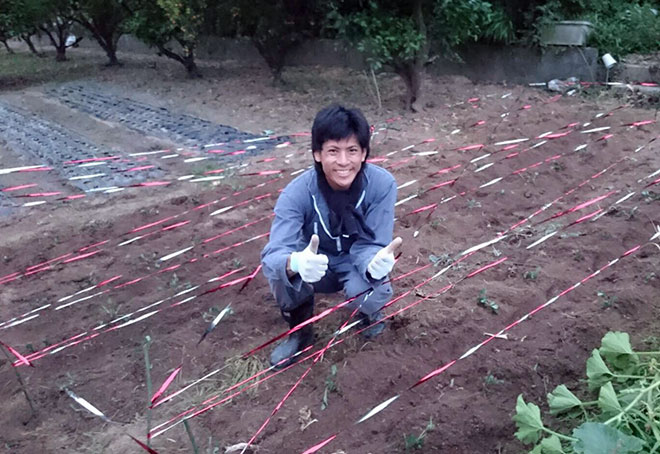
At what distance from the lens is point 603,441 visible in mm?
1692

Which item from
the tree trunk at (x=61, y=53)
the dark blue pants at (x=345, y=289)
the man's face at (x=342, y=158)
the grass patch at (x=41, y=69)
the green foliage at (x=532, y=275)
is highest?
the tree trunk at (x=61, y=53)

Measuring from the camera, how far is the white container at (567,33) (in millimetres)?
7711

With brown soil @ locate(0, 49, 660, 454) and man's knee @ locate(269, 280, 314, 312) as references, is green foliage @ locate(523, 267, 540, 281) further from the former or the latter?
man's knee @ locate(269, 280, 314, 312)

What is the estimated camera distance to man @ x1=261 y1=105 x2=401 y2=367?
249 centimetres

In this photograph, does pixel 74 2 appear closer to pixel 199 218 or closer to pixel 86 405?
pixel 199 218

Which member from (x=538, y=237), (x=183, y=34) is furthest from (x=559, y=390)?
(x=183, y=34)

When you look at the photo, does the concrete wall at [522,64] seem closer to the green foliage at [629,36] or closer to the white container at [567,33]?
the white container at [567,33]

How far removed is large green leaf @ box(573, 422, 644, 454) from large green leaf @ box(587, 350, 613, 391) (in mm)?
463

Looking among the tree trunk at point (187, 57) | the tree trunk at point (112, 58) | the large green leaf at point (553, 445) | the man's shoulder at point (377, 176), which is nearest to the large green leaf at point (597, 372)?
the large green leaf at point (553, 445)

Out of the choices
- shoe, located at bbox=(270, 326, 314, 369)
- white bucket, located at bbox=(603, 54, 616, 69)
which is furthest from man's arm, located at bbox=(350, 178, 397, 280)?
white bucket, located at bbox=(603, 54, 616, 69)

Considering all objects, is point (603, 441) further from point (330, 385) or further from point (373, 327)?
point (373, 327)

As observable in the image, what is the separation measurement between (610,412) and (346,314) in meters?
1.44

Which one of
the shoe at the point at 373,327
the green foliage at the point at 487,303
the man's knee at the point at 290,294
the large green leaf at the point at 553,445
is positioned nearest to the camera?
the large green leaf at the point at 553,445

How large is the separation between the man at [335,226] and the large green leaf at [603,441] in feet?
3.20
